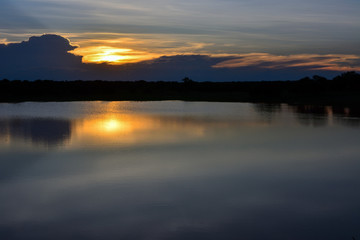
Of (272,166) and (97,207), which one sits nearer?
(97,207)

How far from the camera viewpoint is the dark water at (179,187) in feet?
26.4

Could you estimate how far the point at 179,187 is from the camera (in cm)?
1087

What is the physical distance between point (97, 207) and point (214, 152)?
25.2 feet

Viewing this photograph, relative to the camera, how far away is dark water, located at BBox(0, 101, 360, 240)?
805 centimetres

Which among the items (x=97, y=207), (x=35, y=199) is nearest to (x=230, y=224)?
(x=97, y=207)

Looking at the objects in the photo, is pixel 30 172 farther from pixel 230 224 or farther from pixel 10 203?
pixel 230 224

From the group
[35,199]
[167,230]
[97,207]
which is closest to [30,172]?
[35,199]

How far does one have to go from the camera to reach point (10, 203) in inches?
371

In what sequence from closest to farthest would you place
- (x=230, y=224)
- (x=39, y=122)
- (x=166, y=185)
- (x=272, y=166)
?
(x=230, y=224) < (x=166, y=185) < (x=272, y=166) < (x=39, y=122)

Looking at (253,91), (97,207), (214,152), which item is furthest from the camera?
(253,91)

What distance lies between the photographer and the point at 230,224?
8281 millimetres

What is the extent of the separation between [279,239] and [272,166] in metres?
6.28

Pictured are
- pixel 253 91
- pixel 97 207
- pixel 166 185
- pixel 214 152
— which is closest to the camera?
pixel 97 207

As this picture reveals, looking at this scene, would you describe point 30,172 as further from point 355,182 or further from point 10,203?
point 355,182
